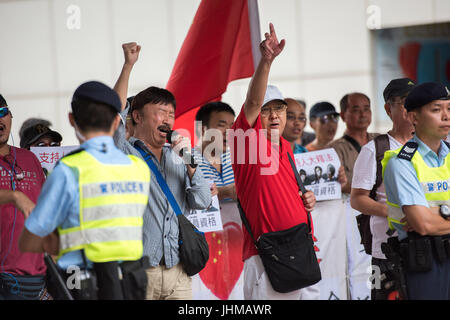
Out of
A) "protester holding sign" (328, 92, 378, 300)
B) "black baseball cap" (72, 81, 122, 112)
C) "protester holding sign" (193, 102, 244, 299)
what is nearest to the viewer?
"black baseball cap" (72, 81, 122, 112)

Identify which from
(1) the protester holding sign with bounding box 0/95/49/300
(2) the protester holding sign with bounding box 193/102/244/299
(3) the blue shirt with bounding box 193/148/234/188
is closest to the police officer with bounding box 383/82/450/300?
(3) the blue shirt with bounding box 193/148/234/188

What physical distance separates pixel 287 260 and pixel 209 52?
2547 millimetres

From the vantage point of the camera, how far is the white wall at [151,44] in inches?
364

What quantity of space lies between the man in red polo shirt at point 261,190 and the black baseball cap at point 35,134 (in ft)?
6.35

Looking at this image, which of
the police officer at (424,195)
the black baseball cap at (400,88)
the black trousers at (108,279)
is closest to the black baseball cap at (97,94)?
the black trousers at (108,279)

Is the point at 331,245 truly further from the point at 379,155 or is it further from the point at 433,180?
the point at 433,180

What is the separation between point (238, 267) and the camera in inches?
217

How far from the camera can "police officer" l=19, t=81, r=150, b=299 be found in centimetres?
251

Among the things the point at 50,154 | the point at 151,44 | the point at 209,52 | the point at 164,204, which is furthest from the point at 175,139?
the point at 151,44

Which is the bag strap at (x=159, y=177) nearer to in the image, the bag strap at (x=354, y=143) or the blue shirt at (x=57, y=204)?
the blue shirt at (x=57, y=204)

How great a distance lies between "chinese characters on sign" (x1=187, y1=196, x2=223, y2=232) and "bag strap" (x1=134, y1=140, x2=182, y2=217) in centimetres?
151

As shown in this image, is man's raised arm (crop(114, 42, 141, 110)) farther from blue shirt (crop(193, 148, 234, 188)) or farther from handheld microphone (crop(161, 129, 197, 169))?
blue shirt (crop(193, 148, 234, 188))

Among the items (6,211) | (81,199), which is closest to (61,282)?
(81,199)
